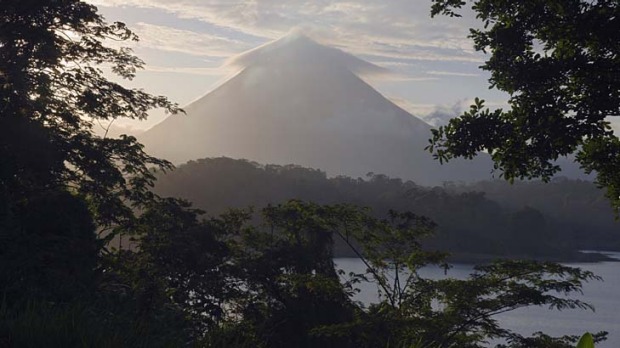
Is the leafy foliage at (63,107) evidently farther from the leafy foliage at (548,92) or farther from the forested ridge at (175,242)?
the leafy foliage at (548,92)

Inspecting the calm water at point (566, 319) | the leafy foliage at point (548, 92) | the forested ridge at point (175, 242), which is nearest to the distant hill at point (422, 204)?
the calm water at point (566, 319)

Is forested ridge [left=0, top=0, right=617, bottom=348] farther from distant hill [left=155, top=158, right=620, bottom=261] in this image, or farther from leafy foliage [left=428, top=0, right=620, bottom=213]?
distant hill [left=155, top=158, right=620, bottom=261]

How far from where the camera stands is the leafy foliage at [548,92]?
31.5 feet

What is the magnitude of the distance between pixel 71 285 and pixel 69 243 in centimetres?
177

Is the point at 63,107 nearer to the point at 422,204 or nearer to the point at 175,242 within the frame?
the point at 175,242

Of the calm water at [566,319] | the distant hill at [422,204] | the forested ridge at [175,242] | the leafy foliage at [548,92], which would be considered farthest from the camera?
the distant hill at [422,204]

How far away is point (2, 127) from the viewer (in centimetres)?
1420

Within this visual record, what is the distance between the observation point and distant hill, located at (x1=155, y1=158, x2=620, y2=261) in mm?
102812

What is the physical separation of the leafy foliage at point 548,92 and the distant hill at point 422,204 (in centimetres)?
7477

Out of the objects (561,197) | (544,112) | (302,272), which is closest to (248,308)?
Result: (302,272)

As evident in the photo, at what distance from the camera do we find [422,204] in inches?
4532

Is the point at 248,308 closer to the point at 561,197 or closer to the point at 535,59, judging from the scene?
the point at 535,59

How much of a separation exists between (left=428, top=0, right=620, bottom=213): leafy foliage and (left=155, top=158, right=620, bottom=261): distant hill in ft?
245

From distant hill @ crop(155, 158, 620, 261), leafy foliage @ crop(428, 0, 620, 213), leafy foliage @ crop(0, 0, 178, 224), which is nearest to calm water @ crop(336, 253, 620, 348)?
leafy foliage @ crop(0, 0, 178, 224)
